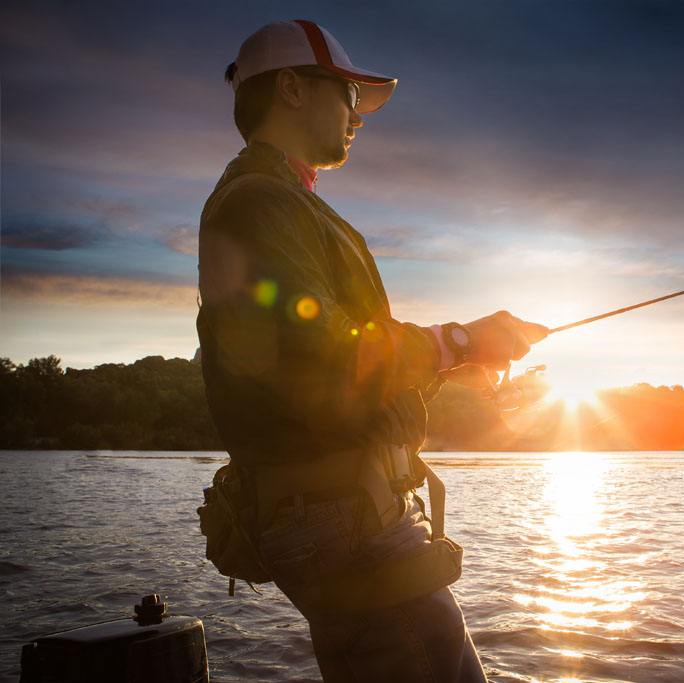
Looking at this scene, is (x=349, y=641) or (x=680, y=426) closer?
(x=349, y=641)

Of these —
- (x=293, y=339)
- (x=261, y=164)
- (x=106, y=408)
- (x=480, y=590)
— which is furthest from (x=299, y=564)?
(x=106, y=408)

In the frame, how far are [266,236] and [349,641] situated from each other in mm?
1274

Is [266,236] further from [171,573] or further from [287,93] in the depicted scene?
[171,573]

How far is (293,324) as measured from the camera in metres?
2.20

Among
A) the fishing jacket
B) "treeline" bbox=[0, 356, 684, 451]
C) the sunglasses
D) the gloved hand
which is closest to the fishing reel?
the gloved hand

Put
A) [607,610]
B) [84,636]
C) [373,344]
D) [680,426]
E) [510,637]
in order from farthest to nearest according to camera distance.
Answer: [680,426] < [607,610] < [510,637] < [84,636] < [373,344]

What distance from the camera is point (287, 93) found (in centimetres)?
276

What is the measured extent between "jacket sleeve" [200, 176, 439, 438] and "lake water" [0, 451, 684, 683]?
5.55 metres

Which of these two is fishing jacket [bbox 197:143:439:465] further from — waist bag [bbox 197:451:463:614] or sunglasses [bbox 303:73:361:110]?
sunglasses [bbox 303:73:361:110]

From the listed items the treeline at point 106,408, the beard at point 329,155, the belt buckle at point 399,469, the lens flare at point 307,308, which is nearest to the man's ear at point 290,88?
the beard at point 329,155

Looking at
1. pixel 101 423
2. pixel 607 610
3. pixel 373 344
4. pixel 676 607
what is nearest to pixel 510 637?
pixel 607 610

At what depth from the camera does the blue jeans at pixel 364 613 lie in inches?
89.0

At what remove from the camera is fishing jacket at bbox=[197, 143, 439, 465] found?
7.28 ft

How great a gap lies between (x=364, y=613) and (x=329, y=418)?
613 millimetres
